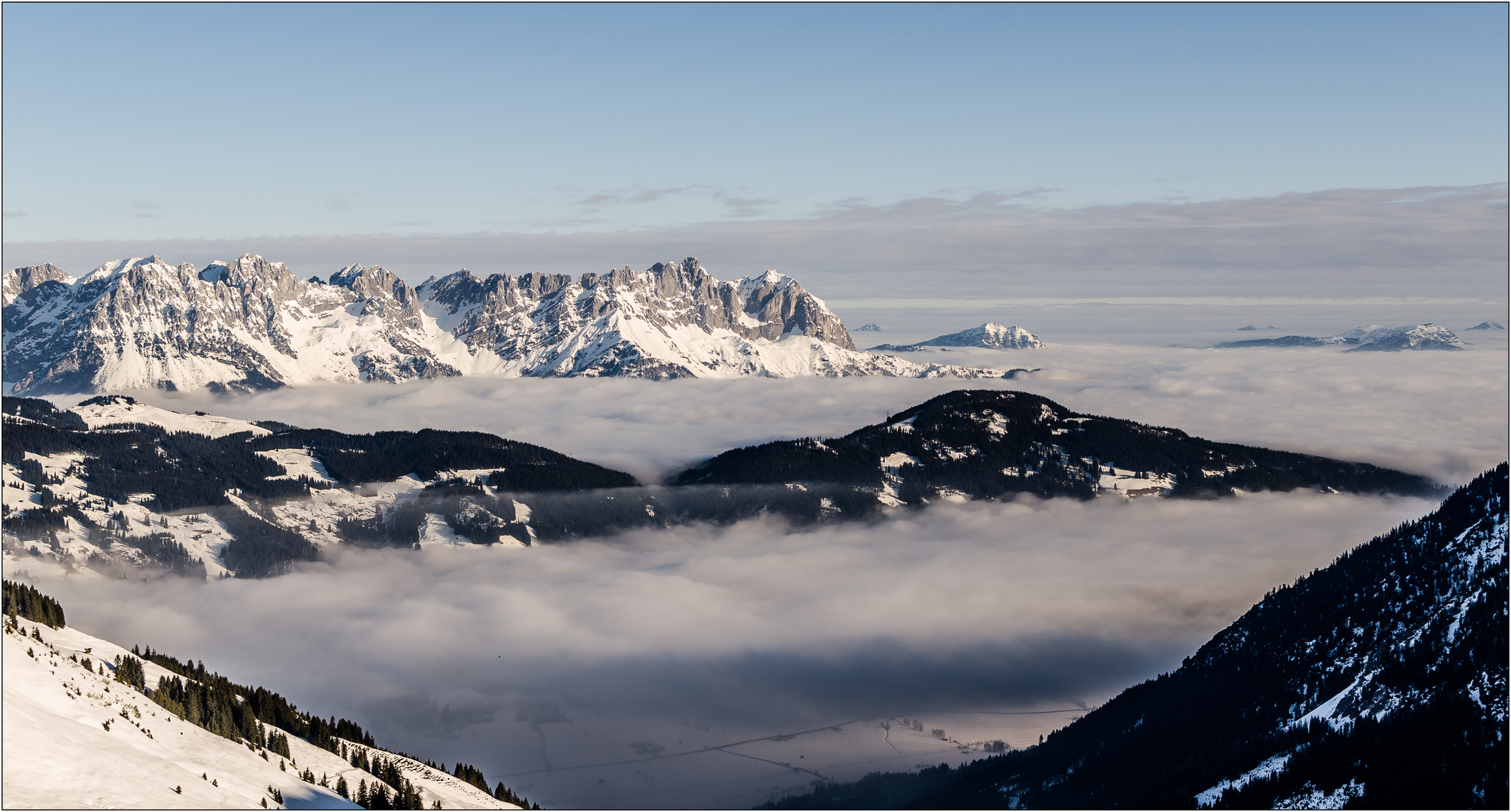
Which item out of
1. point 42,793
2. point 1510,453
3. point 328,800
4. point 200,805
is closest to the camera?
point 42,793

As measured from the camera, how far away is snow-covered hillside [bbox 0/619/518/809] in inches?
4277

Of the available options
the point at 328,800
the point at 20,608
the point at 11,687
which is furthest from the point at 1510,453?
the point at 20,608

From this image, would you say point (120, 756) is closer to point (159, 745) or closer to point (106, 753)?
point (106, 753)

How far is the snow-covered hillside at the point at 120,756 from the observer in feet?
356

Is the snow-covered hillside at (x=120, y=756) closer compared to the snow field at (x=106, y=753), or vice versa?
the snow field at (x=106, y=753)

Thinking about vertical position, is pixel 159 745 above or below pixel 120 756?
below

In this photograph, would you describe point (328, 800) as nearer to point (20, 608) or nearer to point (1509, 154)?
point (20, 608)

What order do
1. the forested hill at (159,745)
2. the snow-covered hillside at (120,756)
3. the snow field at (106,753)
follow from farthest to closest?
the forested hill at (159,745) → the snow-covered hillside at (120,756) → the snow field at (106,753)

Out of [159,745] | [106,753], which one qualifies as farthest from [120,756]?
[159,745]

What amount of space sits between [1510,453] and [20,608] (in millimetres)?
260691

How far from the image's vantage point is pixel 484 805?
586ft

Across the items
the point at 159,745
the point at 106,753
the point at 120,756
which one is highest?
the point at 106,753

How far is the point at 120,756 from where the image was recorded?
12162cm

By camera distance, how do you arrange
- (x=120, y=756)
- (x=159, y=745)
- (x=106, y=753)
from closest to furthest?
(x=106, y=753) < (x=120, y=756) < (x=159, y=745)
